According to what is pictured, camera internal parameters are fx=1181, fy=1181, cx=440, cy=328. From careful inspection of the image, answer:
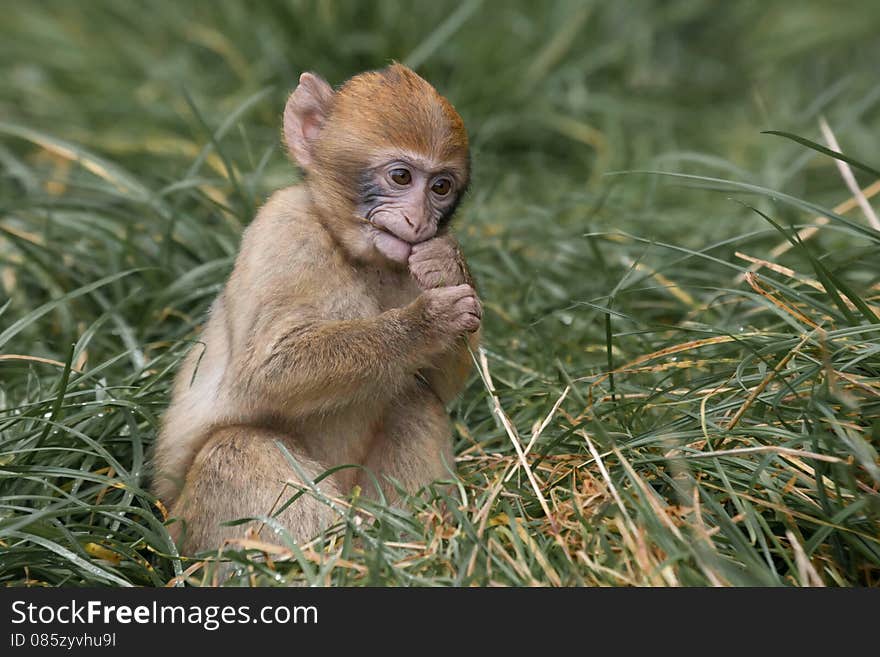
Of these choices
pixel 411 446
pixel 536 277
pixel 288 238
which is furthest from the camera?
pixel 536 277

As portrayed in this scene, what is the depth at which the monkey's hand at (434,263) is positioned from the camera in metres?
4.70

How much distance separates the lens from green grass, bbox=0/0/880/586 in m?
4.25

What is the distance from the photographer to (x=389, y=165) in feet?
15.6

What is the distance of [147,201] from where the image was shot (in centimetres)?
710

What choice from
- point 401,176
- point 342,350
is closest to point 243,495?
point 342,350

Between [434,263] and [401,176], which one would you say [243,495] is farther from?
[401,176]

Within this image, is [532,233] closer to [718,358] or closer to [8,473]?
[718,358]

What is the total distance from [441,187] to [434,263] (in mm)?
372

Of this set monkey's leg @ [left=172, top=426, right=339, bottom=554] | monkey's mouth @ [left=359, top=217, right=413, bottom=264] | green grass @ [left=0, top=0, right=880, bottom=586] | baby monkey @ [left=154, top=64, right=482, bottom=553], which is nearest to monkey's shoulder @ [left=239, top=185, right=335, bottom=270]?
baby monkey @ [left=154, top=64, right=482, bottom=553]

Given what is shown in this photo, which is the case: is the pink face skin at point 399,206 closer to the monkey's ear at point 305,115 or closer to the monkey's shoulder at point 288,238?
the monkey's shoulder at point 288,238

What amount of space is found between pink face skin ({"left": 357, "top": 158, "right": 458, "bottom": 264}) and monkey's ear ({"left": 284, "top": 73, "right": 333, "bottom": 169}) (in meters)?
0.42

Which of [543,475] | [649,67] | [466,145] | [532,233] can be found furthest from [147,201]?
[649,67]

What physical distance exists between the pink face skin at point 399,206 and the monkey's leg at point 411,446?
2.26 feet

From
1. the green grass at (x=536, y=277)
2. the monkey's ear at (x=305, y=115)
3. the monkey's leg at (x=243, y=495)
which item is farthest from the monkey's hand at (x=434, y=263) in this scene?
the monkey's leg at (x=243, y=495)
